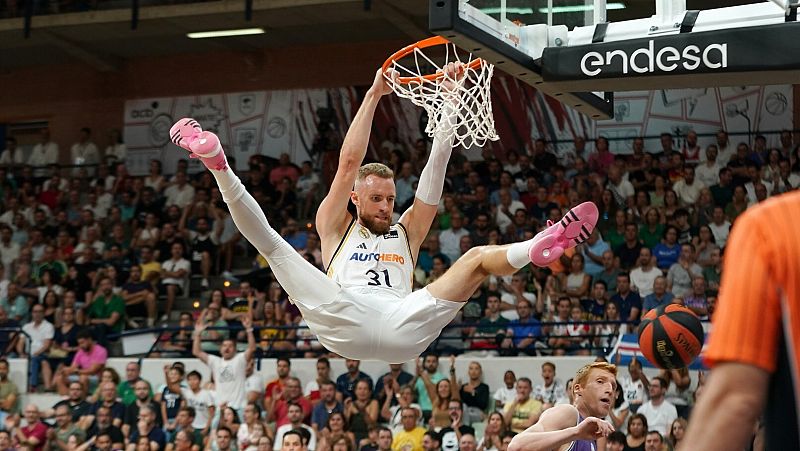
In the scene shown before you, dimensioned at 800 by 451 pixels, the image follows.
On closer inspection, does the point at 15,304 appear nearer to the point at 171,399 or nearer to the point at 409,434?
the point at 171,399

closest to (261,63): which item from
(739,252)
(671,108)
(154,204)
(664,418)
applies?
(154,204)

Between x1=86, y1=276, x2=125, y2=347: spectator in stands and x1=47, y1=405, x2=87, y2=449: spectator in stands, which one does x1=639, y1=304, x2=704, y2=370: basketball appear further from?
x1=86, y1=276, x2=125, y2=347: spectator in stands

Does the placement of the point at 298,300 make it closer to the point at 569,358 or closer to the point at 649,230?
the point at 569,358

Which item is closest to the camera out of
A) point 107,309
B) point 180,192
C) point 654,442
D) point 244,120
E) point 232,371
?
point 654,442

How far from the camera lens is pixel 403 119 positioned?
1981 centimetres

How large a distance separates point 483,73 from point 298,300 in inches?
74.3

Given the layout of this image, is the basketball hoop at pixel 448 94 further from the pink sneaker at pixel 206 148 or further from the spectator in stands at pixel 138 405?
the spectator in stands at pixel 138 405

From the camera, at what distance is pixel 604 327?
13.4 m

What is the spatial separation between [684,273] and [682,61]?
7993 mm

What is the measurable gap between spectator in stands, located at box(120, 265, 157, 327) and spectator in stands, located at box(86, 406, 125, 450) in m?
2.56

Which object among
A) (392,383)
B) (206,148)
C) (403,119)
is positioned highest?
(403,119)

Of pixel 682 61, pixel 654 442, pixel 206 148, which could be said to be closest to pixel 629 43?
pixel 682 61

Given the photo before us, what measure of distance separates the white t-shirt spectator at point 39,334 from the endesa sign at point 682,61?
12.0m

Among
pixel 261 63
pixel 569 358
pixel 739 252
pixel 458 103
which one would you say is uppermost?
pixel 261 63
